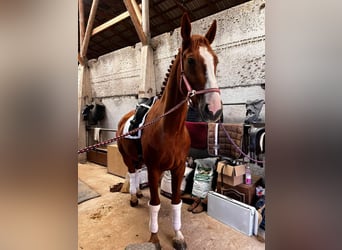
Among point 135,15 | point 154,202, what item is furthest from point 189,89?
point 135,15

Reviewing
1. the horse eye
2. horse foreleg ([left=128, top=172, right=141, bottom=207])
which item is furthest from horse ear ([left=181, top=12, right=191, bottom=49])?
horse foreleg ([left=128, top=172, right=141, bottom=207])

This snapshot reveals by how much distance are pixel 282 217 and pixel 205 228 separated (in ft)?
5.07

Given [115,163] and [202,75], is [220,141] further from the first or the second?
[115,163]

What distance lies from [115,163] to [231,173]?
229 centimetres

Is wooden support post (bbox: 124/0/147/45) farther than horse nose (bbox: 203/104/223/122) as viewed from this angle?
Yes

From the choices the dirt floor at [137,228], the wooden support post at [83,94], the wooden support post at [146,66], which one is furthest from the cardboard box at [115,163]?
the wooden support post at [83,94]

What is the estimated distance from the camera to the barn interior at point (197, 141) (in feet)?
5.39

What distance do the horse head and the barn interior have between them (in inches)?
22.0

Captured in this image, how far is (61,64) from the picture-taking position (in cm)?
27

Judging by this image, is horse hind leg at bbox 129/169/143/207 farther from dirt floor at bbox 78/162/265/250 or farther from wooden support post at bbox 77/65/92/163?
wooden support post at bbox 77/65/92/163

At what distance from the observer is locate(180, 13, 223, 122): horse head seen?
101 cm

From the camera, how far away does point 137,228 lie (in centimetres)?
175

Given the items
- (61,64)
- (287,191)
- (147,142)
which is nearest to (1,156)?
(61,64)

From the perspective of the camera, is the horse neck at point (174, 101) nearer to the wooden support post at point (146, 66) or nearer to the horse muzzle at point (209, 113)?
the horse muzzle at point (209, 113)
